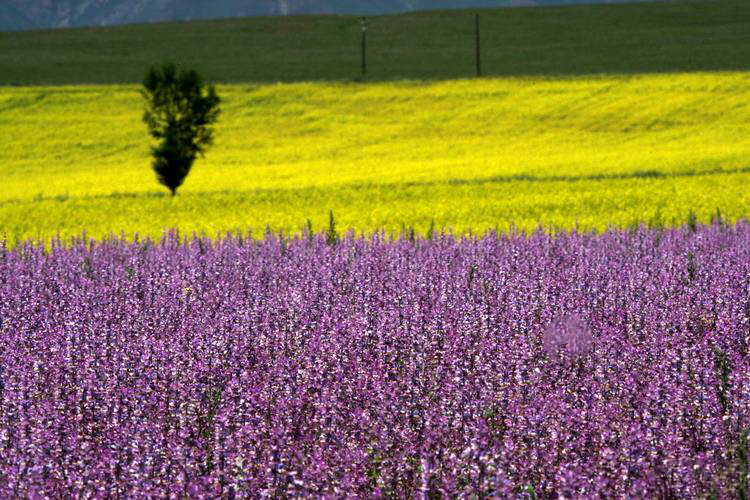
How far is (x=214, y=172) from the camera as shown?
38906mm

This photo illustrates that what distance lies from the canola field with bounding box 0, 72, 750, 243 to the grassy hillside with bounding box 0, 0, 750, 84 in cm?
862

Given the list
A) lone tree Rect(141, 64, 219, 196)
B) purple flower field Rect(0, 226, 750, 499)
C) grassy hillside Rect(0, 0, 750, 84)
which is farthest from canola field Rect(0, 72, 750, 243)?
purple flower field Rect(0, 226, 750, 499)

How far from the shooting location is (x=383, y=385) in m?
4.48

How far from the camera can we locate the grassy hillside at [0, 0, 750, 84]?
63.2 meters

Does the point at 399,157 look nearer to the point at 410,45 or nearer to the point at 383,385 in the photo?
the point at 383,385

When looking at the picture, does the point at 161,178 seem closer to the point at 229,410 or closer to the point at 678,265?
the point at 678,265

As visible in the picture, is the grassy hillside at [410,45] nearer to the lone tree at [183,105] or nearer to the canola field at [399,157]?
the canola field at [399,157]

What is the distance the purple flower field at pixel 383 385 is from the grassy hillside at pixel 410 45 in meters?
51.4

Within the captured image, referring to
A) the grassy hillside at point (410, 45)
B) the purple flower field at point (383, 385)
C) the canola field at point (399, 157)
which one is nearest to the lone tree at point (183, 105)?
the canola field at point (399, 157)

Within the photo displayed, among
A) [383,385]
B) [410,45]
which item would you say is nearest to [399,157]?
[383,385]

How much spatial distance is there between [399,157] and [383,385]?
35.0 m

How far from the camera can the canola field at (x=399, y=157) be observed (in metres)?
21.3

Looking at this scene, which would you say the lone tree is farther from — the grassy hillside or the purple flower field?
the purple flower field

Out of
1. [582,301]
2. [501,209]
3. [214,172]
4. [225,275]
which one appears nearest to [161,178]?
[214,172]
